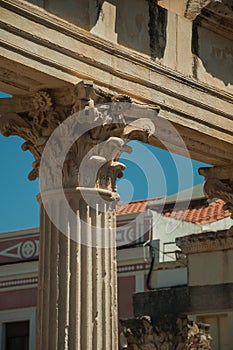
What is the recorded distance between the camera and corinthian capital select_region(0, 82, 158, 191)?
1105 cm

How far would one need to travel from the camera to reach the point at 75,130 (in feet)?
36.4

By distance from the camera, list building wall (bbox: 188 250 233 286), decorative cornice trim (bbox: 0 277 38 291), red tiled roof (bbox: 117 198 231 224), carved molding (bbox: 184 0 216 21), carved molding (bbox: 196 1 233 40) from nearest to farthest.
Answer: carved molding (bbox: 184 0 216 21), carved molding (bbox: 196 1 233 40), building wall (bbox: 188 250 233 286), red tiled roof (bbox: 117 198 231 224), decorative cornice trim (bbox: 0 277 38 291)

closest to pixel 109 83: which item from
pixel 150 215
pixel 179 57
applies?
pixel 179 57

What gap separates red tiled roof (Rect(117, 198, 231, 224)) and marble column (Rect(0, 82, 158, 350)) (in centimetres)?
1736

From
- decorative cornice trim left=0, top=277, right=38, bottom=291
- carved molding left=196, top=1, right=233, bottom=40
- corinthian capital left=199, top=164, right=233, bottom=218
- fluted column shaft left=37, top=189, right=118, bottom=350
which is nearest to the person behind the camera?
fluted column shaft left=37, top=189, right=118, bottom=350

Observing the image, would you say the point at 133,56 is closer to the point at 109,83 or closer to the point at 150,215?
the point at 109,83

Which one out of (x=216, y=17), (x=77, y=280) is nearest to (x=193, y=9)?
(x=216, y=17)

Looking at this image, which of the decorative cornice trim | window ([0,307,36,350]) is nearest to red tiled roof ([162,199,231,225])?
the decorative cornice trim

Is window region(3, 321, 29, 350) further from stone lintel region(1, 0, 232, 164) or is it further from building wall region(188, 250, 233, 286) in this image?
stone lintel region(1, 0, 232, 164)

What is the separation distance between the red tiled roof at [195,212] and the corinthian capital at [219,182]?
14.0 metres

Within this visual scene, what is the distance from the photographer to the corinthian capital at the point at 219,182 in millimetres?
14422

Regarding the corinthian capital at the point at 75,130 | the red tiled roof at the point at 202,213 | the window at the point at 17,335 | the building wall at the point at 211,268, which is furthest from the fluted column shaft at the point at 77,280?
the window at the point at 17,335

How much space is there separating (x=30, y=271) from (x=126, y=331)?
13.3m

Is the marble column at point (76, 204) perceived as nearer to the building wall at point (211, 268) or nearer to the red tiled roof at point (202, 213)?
the building wall at point (211, 268)
